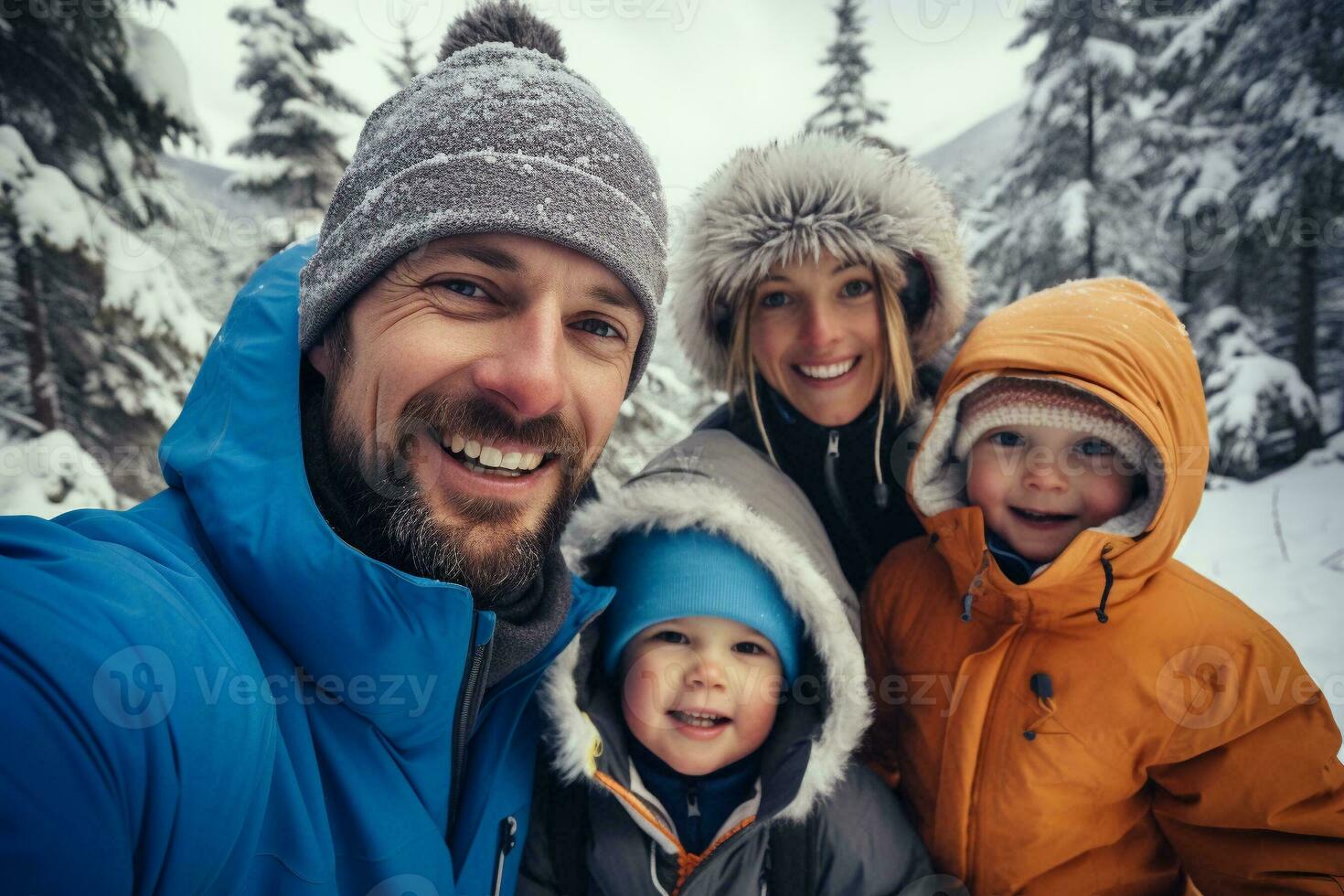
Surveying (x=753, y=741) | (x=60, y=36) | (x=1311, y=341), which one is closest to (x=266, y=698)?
(x=753, y=741)

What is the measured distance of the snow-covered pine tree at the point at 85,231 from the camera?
4.87 metres

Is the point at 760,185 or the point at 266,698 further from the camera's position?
the point at 760,185

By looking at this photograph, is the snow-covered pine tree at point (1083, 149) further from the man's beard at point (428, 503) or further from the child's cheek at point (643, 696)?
the man's beard at point (428, 503)

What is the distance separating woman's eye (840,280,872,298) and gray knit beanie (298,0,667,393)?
1.40 m

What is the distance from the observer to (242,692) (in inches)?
43.6

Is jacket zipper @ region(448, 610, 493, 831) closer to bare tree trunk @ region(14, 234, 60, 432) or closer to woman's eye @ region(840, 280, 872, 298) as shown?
woman's eye @ region(840, 280, 872, 298)

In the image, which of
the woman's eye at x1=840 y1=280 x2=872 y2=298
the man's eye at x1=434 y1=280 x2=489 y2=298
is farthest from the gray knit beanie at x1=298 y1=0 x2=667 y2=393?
the woman's eye at x1=840 y1=280 x2=872 y2=298

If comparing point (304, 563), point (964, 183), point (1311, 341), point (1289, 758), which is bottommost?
point (1289, 758)

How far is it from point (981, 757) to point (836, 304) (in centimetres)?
204

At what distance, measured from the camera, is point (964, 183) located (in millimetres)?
25578

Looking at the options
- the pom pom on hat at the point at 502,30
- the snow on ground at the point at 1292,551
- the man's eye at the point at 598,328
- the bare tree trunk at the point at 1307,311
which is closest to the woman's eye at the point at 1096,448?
the man's eye at the point at 598,328

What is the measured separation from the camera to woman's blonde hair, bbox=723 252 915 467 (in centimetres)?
293

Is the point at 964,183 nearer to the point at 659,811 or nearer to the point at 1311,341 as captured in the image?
the point at 1311,341

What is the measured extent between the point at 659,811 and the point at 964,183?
1163 inches
